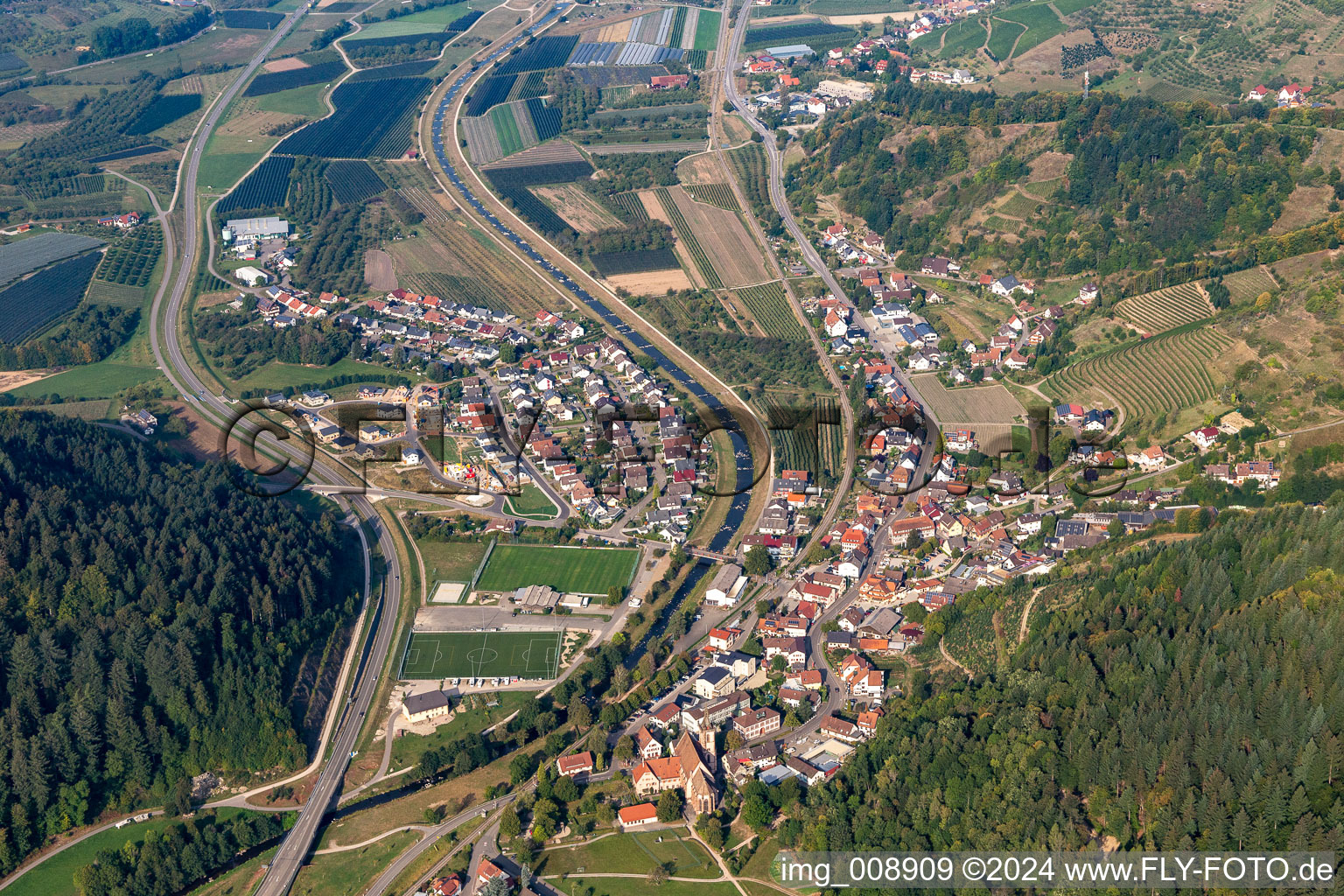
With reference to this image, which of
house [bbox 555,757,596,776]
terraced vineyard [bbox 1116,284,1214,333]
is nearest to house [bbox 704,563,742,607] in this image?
house [bbox 555,757,596,776]

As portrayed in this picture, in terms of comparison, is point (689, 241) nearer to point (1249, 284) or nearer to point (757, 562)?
point (1249, 284)

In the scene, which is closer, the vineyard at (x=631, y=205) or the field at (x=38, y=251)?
the field at (x=38, y=251)

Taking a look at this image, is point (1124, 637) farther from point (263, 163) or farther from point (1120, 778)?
point (263, 163)

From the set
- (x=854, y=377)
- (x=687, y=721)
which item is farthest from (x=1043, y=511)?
(x=687, y=721)

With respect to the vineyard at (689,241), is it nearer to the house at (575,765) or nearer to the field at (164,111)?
the house at (575,765)

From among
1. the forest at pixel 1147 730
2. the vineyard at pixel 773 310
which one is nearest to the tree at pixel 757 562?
the forest at pixel 1147 730

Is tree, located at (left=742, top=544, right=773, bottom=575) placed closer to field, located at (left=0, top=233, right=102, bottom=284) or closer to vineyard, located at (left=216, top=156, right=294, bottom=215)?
vineyard, located at (left=216, top=156, right=294, bottom=215)

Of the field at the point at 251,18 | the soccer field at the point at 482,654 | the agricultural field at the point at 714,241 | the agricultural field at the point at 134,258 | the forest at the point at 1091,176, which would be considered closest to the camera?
the soccer field at the point at 482,654
